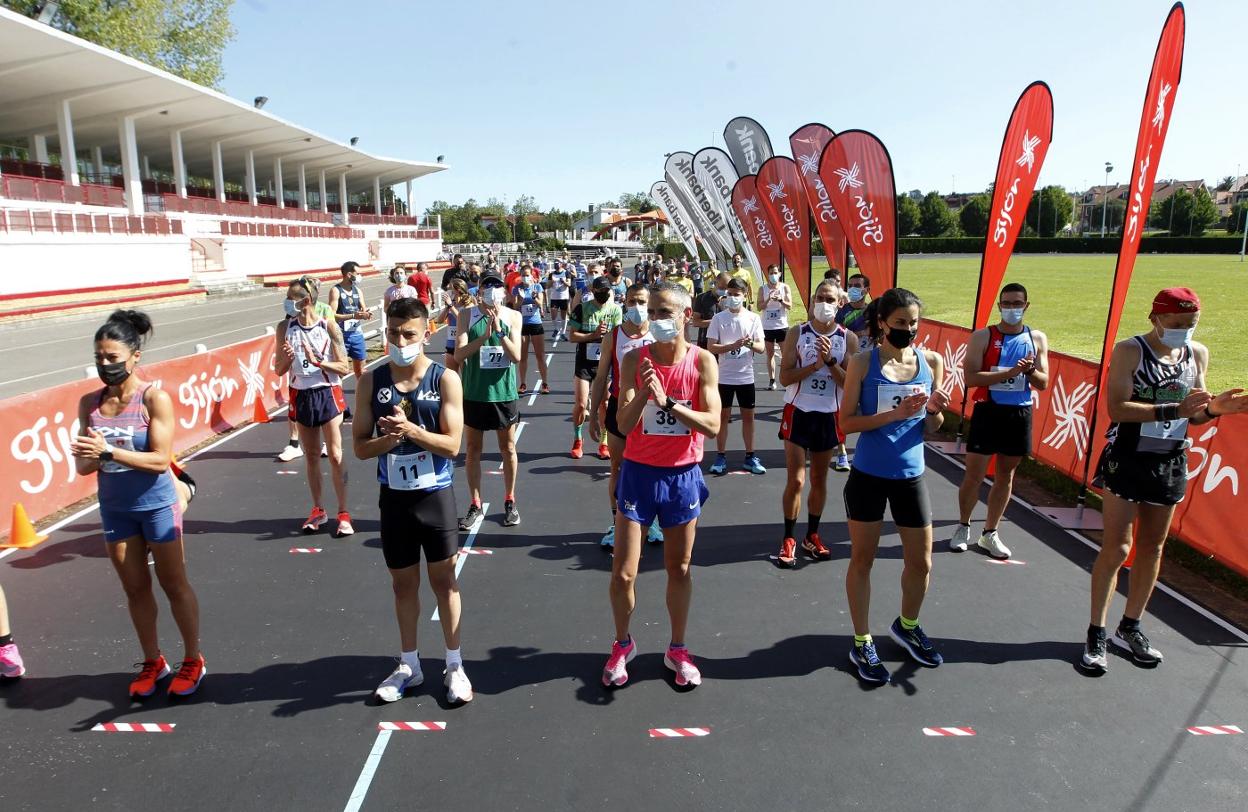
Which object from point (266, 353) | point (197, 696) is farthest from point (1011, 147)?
point (266, 353)

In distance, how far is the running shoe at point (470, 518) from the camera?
6168mm

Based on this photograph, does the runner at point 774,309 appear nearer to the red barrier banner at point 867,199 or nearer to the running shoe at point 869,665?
the red barrier banner at point 867,199

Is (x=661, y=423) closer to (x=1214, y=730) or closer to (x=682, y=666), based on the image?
(x=682, y=666)

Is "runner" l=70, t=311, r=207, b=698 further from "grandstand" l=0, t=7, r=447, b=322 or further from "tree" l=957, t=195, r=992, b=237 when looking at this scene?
"tree" l=957, t=195, r=992, b=237

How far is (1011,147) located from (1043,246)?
77092mm

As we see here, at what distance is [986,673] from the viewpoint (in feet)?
13.4

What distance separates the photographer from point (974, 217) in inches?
3492

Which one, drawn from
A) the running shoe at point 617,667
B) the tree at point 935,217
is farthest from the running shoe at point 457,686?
the tree at point 935,217

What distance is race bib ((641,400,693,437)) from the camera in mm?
3744

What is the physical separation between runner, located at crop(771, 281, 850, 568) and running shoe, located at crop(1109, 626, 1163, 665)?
74.0 inches

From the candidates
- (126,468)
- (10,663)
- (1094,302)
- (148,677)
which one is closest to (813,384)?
(126,468)

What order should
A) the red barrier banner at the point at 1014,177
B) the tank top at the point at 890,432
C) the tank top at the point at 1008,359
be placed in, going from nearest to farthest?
the tank top at the point at 890,432, the tank top at the point at 1008,359, the red barrier banner at the point at 1014,177

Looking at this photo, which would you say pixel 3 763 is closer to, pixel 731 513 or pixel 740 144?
pixel 731 513

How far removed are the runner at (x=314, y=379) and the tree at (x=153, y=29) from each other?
50.9 m
